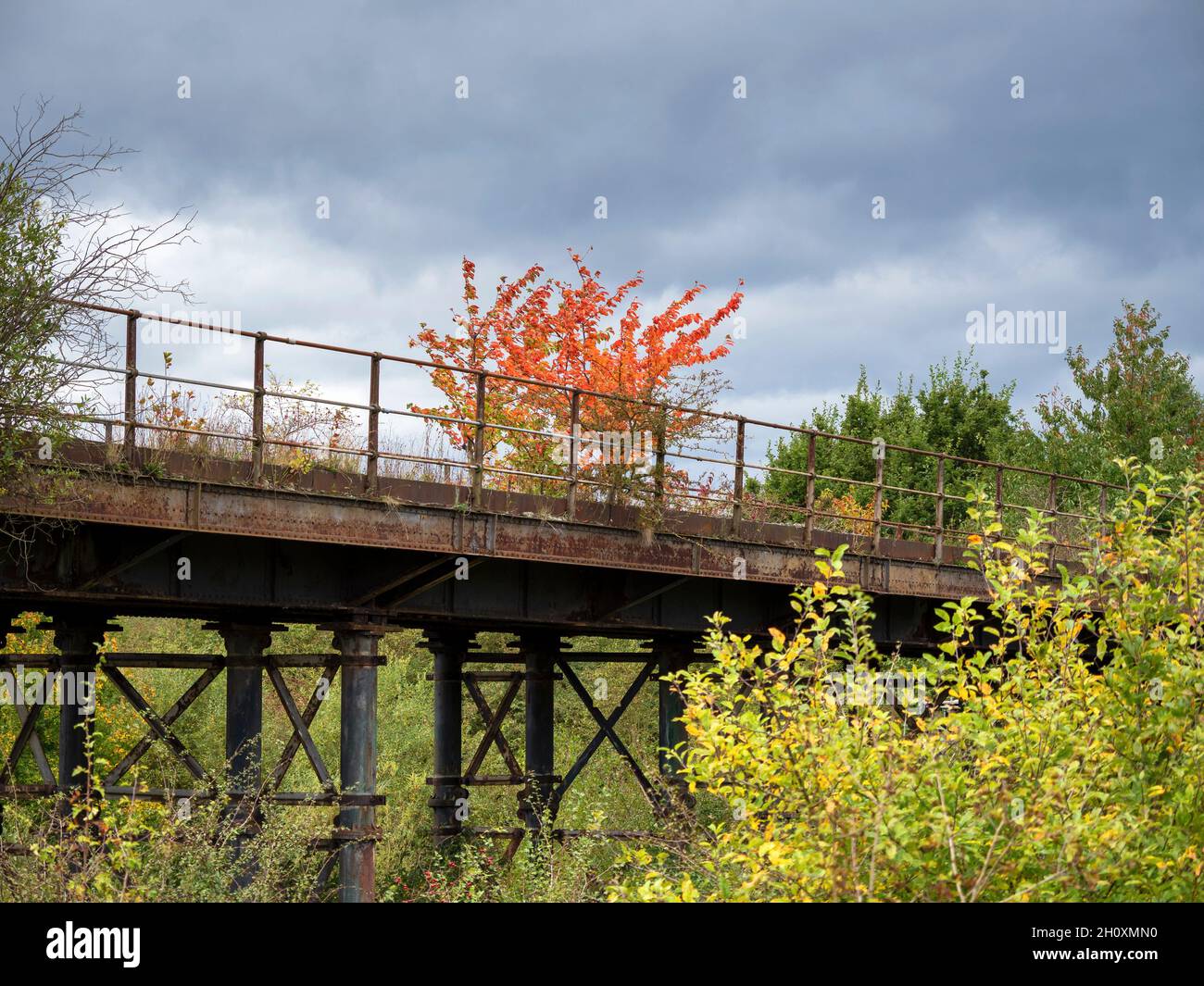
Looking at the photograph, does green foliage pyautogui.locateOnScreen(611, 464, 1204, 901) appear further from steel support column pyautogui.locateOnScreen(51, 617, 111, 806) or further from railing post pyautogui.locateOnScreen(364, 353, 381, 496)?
steel support column pyautogui.locateOnScreen(51, 617, 111, 806)

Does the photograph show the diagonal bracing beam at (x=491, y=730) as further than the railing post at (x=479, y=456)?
Yes

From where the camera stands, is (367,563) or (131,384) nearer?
(131,384)

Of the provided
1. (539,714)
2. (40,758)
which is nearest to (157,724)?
(40,758)

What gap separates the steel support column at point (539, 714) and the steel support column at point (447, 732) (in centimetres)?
95

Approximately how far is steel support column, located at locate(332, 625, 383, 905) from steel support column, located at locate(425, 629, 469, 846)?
336 cm

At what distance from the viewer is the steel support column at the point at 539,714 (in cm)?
1770

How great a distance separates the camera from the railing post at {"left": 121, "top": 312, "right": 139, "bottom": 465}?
1079cm

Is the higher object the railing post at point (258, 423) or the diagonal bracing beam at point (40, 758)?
the railing post at point (258, 423)

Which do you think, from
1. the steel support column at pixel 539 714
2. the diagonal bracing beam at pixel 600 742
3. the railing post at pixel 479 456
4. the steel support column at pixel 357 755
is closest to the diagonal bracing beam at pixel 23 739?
the steel support column at pixel 357 755

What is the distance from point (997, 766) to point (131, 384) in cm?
760

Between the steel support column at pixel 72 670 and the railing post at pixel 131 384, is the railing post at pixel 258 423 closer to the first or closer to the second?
the railing post at pixel 131 384

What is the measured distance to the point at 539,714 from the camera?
18.0 meters

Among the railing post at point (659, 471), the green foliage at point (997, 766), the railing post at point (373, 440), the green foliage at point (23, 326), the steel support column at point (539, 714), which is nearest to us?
the green foliage at point (997, 766)

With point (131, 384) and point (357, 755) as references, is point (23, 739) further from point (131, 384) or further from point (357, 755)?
point (131, 384)
